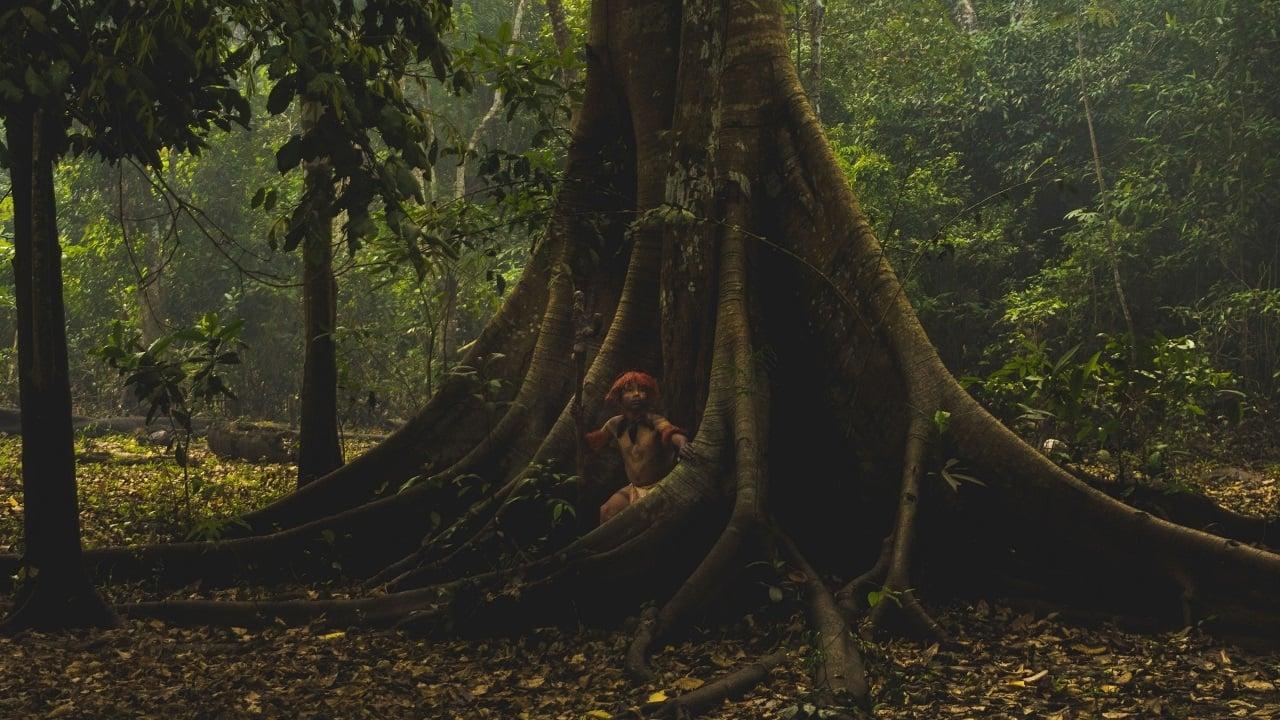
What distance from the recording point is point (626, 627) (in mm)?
5906

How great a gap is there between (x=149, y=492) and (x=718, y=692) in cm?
861

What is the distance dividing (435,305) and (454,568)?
45.4 ft

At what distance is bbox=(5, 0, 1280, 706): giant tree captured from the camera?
5.87 m

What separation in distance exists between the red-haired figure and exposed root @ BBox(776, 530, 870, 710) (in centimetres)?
113

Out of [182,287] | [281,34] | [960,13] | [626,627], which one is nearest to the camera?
[281,34]

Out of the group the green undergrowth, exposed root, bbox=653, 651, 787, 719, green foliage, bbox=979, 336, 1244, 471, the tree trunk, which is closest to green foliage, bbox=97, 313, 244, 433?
the green undergrowth

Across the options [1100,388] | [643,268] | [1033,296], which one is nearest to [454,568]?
[643,268]

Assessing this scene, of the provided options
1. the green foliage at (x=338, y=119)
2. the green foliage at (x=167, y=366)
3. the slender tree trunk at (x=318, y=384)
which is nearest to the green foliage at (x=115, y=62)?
the green foliage at (x=338, y=119)

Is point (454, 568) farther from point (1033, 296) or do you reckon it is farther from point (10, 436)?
point (10, 436)

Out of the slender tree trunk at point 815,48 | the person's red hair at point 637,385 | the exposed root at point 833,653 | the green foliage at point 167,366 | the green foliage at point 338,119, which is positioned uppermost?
the slender tree trunk at point 815,48

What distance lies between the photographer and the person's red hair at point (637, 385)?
6879 millimetres

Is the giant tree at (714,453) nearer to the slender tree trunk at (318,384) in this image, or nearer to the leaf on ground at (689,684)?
the leaf on ground at (689,684)

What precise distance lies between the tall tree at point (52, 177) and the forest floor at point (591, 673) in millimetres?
313

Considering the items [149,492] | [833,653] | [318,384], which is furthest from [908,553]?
[149,492]
